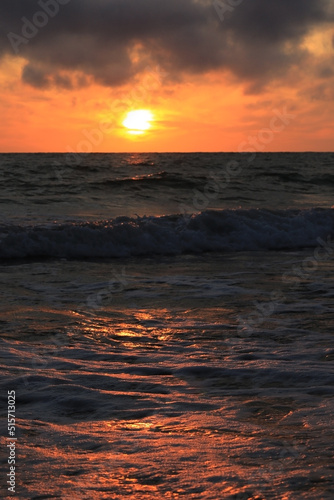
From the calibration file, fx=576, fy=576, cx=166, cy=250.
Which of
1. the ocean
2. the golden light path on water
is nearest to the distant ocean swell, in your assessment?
the ocean

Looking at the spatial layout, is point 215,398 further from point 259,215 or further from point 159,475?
point 259,215

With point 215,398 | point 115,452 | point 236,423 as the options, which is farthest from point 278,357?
point 115,452

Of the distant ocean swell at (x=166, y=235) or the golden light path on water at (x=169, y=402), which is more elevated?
the distant ocean swell at (x=166, y=235)

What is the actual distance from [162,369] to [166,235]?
8131 millimetres

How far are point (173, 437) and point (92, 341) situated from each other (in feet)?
7.12

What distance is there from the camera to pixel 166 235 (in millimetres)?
12508

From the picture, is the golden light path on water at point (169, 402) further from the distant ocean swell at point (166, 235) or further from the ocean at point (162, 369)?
the distant ocean swell at point (166, 235)

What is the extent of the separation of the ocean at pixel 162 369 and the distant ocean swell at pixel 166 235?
58mm

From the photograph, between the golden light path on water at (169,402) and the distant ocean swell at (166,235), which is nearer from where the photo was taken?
the golden light path on water at (169,402)

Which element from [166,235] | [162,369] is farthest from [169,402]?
[166,235]

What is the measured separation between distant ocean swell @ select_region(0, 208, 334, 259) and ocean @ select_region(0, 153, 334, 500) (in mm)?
58

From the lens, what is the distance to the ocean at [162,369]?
279 centimetres

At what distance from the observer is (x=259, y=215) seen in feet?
48.6

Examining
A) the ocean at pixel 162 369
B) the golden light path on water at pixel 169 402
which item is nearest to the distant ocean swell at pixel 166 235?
the ocean at pixel 162 369
